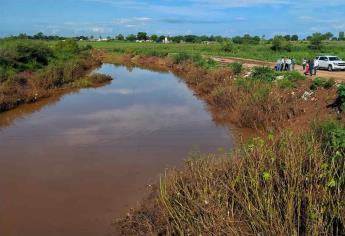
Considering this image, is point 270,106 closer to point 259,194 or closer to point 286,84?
point 286,84

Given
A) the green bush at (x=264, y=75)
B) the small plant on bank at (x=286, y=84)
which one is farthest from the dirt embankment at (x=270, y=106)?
the green bush at (x=264, y=75)

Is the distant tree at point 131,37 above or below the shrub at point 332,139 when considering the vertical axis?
above

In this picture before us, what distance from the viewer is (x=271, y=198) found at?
6371mm

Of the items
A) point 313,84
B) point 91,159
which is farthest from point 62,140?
point 313,84

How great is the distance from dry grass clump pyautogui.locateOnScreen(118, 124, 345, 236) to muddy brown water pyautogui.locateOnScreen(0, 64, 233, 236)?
146 inches

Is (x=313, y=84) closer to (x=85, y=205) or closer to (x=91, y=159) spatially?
(x=91, y=159)

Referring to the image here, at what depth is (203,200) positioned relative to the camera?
696 centimetres

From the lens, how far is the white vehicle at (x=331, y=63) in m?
35.2

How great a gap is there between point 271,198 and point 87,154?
457 inches

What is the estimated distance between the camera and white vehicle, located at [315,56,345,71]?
116 feet

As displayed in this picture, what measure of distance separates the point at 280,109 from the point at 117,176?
911 centimetres

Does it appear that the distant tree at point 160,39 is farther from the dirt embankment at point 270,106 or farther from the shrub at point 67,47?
the dirt embankment at point 270,106

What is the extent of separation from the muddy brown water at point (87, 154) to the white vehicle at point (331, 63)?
12008mm

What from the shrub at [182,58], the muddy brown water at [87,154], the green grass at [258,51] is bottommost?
the muddy brown water at [87,154]
